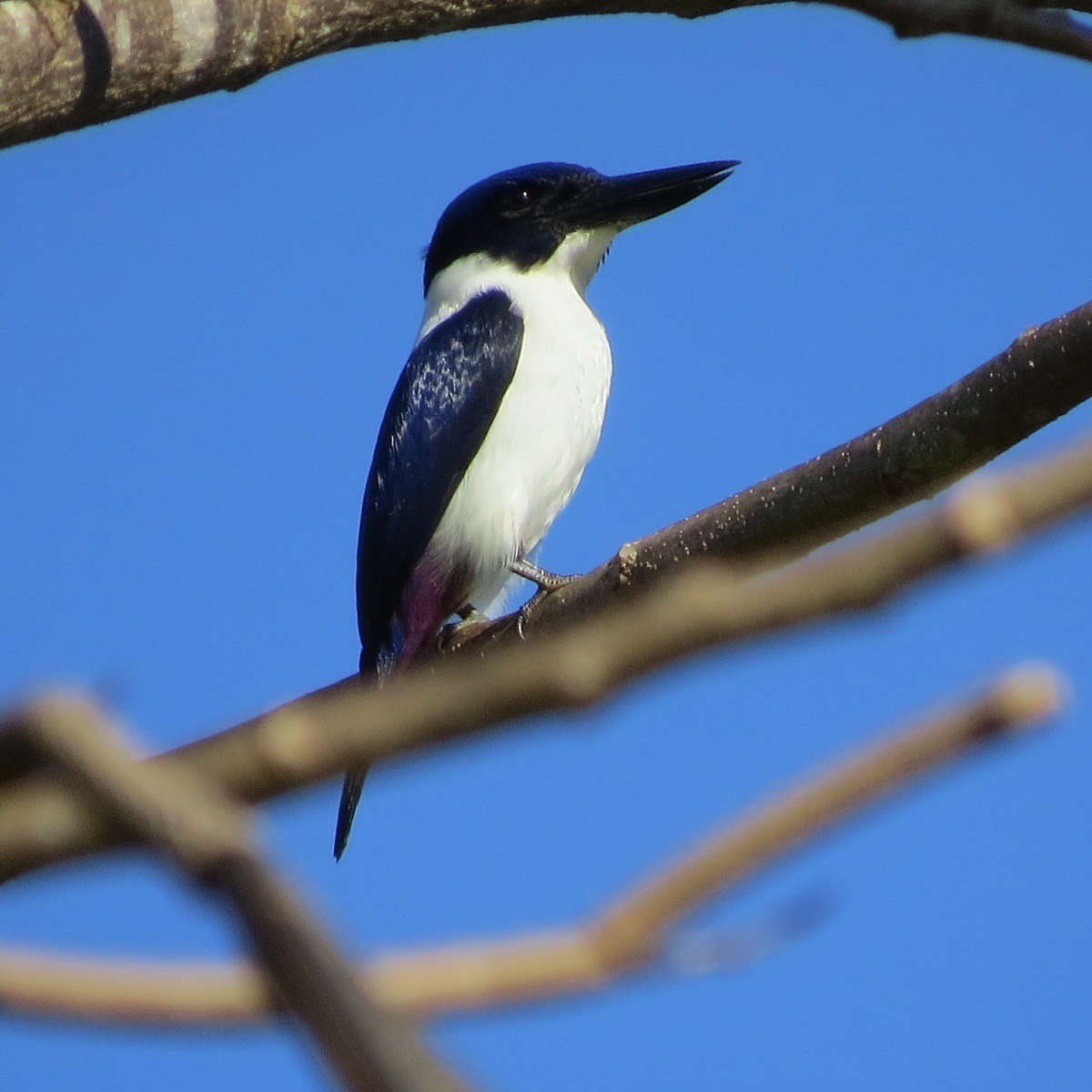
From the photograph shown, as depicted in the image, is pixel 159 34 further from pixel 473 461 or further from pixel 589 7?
pixel 473 461

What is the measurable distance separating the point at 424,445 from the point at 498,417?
272 millimetres

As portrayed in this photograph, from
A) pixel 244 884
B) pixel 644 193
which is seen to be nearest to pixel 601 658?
pixel 244 884

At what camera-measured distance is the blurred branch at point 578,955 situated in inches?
23.3

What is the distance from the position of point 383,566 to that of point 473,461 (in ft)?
1.57

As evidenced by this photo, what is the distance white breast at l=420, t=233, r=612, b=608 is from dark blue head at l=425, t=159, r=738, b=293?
358mm

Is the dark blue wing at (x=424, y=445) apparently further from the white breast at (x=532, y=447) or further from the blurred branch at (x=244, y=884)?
the blurred branch at (x=244, y=884)

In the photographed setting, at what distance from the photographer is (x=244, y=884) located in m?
0.55

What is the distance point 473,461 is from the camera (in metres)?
5.59

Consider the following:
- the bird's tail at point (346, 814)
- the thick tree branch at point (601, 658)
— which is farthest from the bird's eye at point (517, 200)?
the thick tree branch at point (601, 658)

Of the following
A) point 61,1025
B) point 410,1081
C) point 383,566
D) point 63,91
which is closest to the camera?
point 410,1081

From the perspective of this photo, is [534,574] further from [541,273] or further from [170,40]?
[170,40]

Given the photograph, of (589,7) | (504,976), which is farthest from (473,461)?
(504,976)

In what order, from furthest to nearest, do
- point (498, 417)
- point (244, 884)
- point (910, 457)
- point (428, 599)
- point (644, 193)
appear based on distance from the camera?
point (644, 193) < point (498, 417) < point (428, 599) < point (910, 457) < point (244, 884)

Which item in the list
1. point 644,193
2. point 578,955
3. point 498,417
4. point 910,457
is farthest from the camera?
point 644,193
